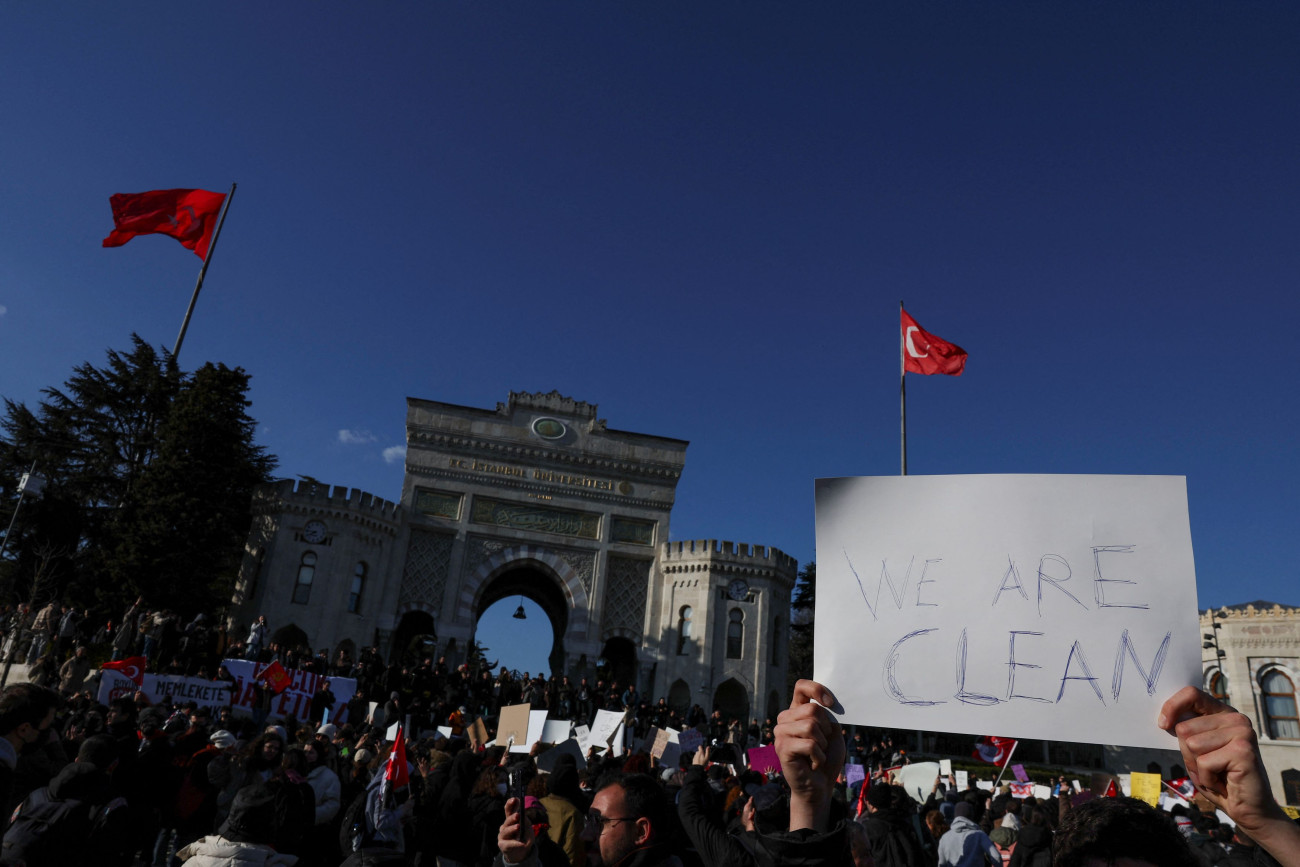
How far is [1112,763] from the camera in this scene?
1330 inches

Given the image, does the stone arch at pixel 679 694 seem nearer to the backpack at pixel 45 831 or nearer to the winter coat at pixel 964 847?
the winter coat at pixel 964 847

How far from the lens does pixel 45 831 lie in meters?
4.38

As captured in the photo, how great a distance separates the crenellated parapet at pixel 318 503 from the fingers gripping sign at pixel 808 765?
30847 mm

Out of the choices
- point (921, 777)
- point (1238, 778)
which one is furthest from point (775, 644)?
point (1238, 778)

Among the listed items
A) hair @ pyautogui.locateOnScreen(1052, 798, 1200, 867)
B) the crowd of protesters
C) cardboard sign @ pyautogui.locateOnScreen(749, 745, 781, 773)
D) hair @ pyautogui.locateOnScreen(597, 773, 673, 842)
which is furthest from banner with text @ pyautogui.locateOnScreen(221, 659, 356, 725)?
hair @ pyautogui.locateOnScreen(1052, 798, 1200, 867)

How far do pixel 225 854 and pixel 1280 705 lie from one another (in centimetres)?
4262

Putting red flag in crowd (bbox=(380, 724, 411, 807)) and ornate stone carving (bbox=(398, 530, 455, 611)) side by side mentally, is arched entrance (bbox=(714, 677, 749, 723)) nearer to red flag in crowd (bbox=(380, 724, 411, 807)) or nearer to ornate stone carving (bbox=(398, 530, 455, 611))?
ornate stone carving (bbox=(398, 530, 455, 611))

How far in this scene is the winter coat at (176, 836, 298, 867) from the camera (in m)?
4.21

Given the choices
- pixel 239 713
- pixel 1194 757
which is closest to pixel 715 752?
pixel 239 713

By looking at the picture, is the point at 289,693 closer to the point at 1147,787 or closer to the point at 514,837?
the point at 514,837

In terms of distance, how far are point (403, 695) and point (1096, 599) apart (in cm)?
2214

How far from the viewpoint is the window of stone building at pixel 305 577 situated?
2914cm

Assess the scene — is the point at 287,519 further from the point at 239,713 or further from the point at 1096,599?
the point at 1096,599

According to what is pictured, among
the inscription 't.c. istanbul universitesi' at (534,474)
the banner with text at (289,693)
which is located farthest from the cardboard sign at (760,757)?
the inscription 't.c. istanbul universitesi' at (534,474)
